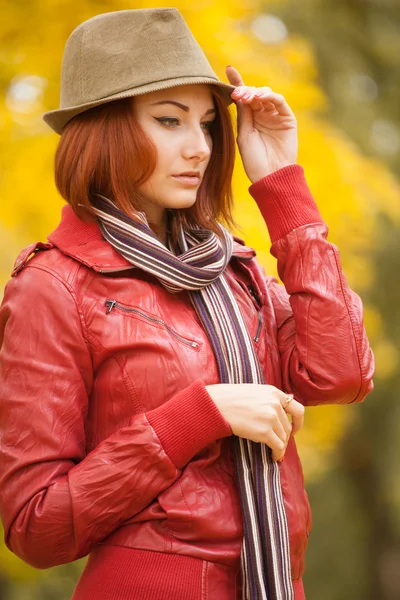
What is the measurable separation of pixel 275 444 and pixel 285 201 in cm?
57

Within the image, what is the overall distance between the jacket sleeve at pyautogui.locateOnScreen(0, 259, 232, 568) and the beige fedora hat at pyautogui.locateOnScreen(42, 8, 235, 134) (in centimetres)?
46

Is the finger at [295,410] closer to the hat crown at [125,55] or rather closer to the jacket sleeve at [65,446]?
the jacket sleeve at [65,446]

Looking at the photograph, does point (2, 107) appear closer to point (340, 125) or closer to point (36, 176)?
point (36, 176)

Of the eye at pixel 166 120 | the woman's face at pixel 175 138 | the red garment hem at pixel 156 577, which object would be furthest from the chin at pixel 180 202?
the red garment hem at pixel 156 577

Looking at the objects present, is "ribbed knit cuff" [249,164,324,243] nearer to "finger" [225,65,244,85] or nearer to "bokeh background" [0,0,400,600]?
"finger" [225,65,244,85]

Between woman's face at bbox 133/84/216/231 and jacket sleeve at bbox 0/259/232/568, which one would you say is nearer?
jacket sleeve at bbox 0/259/232/568

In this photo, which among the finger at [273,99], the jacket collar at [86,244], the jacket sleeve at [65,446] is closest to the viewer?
the jacket sleeve at [65,446]

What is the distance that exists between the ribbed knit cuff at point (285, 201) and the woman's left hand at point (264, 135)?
4cm

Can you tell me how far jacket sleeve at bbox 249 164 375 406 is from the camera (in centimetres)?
199

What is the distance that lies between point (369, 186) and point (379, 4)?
2324 millimetres

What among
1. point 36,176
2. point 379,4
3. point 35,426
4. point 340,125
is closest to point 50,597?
point 36,176

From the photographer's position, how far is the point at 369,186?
4.03m

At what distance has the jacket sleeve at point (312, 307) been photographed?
199 cm

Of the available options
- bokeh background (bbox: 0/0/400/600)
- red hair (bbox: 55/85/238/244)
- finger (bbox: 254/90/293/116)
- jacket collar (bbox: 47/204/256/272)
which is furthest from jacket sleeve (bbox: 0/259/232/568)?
bokeh background (bbox: 0/0/400/600)
